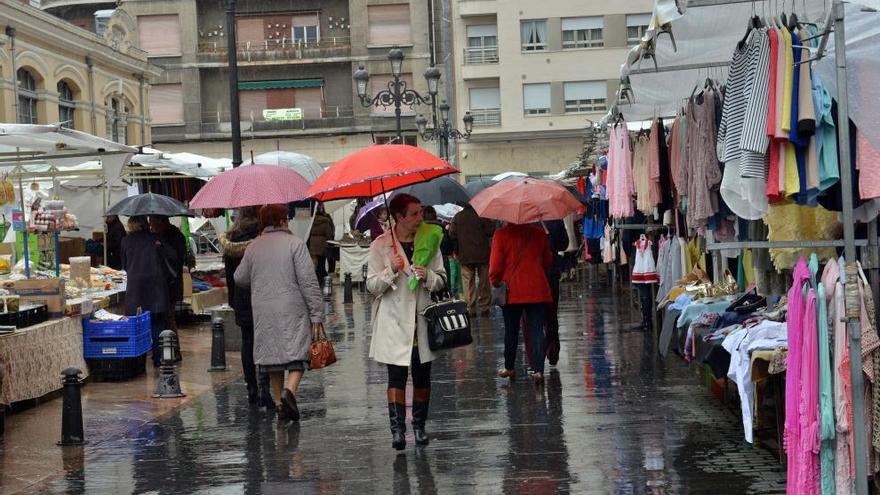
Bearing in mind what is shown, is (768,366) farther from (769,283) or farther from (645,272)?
(645,272)

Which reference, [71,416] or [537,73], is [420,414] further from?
[537,73]

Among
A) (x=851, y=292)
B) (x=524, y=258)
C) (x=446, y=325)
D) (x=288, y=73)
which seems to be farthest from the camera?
(x=288, y=73)

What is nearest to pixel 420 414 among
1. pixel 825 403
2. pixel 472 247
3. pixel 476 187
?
pixel 825 403

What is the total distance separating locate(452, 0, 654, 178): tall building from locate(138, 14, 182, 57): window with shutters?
13205mm

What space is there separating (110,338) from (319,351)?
4.81m

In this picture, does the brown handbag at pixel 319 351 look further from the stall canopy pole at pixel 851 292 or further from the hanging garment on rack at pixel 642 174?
the stall canopy pole at pixel 851 292

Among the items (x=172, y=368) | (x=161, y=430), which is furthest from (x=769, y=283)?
(x=172, y=368)

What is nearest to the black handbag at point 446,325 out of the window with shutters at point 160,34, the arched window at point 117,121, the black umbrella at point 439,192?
the black umbrella at point 439,192

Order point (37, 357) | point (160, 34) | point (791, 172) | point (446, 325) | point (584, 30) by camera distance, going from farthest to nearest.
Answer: point (160, 34), point (584, 30), point (37, 357), point (446, 325), point (791, 172)

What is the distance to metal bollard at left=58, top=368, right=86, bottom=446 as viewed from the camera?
10.3 meters

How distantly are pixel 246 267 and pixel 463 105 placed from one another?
147 feet

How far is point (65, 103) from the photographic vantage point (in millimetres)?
34438

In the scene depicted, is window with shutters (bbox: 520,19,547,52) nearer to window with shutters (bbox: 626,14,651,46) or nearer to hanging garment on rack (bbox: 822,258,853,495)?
window with shutters (bbox: 626,14,651,46)

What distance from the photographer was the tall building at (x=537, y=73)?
53.6m
